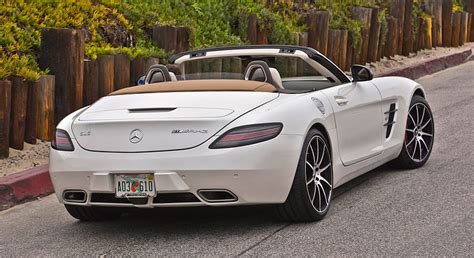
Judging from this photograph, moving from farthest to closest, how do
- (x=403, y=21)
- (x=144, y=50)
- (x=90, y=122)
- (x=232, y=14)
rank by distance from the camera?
(x=403, y=21), (x=232, y=14), (x=144, y=50), (x=90, y=122)

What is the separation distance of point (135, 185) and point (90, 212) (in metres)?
0.96

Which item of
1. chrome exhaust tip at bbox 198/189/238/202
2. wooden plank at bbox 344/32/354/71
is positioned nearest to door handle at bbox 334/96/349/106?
chrome exhaust tip at bbox 198/189/238/202

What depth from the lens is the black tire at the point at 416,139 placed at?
8836mm

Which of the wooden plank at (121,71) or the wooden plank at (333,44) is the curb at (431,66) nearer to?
the wooden plank at (333,44)

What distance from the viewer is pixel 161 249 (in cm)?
630

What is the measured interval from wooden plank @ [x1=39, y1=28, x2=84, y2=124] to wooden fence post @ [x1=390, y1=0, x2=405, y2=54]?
9.20 metres

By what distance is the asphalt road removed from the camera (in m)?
6.22

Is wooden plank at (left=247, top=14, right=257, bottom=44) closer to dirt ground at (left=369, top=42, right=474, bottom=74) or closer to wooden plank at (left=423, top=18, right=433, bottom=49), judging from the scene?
dirt ground at (left=369, top=42, right=474, bottom=74)

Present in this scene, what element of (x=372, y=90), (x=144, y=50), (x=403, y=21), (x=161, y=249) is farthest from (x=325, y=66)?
(x=403, y=21)

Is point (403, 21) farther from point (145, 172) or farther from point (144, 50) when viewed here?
point (145, 172)

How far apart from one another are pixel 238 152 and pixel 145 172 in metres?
0.58

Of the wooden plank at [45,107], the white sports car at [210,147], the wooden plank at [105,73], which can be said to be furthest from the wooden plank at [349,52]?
the white sports car at [210,147]

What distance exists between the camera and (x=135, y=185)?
252 inches

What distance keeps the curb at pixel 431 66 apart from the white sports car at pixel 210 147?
905cm
